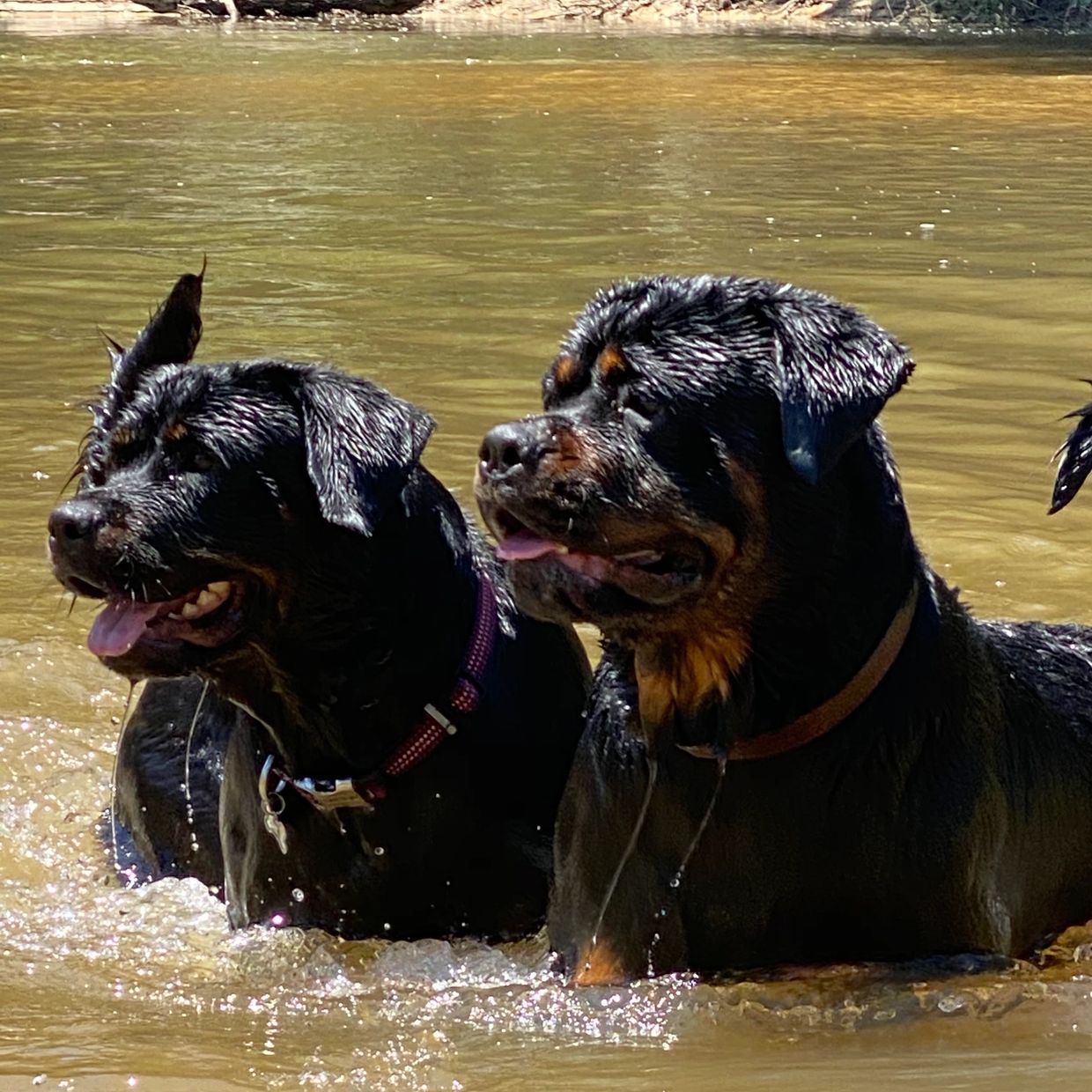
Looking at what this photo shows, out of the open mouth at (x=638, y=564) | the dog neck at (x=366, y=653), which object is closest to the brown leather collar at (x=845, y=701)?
the open mouth at (x=638, y=564)

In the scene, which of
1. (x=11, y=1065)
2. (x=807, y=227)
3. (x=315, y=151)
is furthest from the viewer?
(x=315, y=151)

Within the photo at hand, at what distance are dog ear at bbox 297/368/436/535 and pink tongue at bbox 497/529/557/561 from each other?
0.52 meters

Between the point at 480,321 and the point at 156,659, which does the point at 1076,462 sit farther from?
the point at 480,321

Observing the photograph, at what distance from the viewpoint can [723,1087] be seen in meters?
3.82

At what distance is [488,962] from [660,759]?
85cm

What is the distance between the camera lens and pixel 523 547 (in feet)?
15.3

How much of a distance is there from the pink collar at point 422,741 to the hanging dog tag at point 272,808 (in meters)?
0.01

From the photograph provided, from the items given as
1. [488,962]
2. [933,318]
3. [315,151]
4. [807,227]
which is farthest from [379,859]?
[315,151]

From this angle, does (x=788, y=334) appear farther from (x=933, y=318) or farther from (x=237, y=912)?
(x=933, y=318)

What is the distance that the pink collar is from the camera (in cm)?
544

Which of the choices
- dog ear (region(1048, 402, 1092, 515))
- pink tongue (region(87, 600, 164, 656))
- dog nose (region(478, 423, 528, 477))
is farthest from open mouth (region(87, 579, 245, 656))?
dog ear (region(1048, 402, 1092, 515))

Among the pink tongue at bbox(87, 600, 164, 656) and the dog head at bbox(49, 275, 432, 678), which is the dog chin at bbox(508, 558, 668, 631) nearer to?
the dog head at bbox(49, 275, 432, 678)

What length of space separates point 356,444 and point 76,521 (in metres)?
0.71

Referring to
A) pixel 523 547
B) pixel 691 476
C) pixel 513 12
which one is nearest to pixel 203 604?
pixel 523 547
